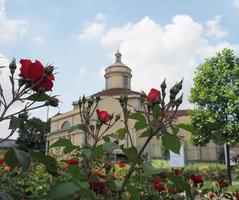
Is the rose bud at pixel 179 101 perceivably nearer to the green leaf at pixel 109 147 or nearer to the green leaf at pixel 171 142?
the green leaf at pixel 171 142

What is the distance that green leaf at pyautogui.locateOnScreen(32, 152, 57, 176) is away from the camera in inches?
60.7

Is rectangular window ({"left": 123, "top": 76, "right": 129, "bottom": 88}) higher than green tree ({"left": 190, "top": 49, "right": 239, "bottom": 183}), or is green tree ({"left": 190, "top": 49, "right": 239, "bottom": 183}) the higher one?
rectangular window ({"left": 123, "top": 76, "right": 129, "bottom": 88})

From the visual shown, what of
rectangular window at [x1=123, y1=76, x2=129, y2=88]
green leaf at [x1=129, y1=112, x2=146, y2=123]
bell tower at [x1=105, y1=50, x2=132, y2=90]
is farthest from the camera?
rectangular window at [x1=123, y1=76, x2=129, y2=88]

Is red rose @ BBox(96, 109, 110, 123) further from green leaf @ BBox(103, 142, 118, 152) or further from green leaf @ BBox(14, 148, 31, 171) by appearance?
green leaf @ BBox(14, 148, 31, 171)

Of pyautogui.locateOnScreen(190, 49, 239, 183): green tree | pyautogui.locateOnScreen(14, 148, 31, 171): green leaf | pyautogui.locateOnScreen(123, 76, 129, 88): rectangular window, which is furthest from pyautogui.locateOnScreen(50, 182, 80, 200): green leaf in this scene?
pyautogui.locateOnScreen(123, 76, 129, 88): rectangular window

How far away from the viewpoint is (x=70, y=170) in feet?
6.54

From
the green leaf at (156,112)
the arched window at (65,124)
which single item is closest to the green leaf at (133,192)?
the green leaf at (156,112)

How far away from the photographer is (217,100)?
24734 mm

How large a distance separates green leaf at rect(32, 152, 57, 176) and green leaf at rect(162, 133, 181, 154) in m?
0.62

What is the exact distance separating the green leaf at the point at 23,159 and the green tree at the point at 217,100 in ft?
73.4

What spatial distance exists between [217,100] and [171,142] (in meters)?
23.5

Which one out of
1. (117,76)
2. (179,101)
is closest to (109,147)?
(179,101)

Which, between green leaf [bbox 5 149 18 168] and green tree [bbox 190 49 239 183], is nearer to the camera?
green leaf [bbox 5 149 18 168]

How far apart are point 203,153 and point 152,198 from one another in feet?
158
